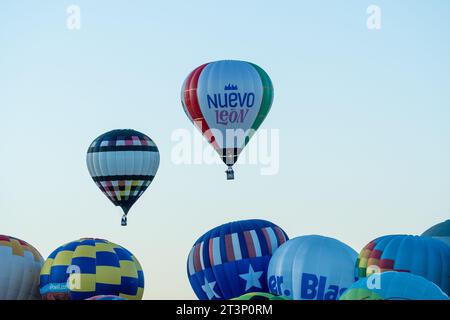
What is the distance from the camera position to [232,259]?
47594mm

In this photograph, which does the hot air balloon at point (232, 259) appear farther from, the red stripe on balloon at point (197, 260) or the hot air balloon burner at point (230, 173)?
the hot air balloon burner at point (230, 173)

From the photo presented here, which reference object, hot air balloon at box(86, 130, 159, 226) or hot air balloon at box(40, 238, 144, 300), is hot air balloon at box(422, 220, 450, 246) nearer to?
hot air balloon at box(40, 238, 144, 300)

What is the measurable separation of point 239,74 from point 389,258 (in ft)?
33.4

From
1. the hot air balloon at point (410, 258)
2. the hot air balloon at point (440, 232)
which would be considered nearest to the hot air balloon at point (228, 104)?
the hot air balloon at point (440, 232)

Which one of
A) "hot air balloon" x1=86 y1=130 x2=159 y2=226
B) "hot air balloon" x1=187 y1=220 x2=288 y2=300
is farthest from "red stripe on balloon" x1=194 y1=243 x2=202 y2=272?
"hot air balloon" x1=86 y1=130 x2=159 y2=226

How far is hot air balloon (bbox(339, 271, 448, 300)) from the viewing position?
34031 mm

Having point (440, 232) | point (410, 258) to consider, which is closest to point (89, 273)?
point (410, 258)

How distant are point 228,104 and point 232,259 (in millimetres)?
5012

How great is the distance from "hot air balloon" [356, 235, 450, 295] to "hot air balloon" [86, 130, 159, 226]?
12.6m

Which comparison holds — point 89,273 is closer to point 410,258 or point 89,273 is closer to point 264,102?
point 264,102

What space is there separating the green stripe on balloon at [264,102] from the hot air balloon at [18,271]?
724cm

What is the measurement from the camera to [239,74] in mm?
50312

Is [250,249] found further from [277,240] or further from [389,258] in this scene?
[389,258]
